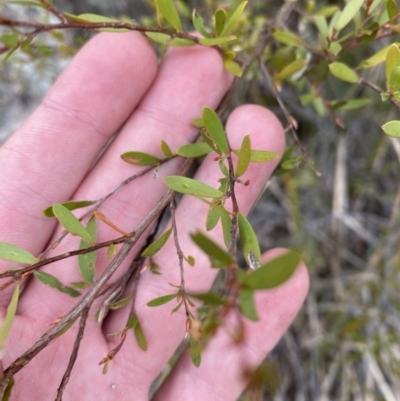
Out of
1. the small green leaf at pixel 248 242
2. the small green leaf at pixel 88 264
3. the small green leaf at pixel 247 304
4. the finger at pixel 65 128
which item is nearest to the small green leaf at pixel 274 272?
the small green leaf at pixel 247 304

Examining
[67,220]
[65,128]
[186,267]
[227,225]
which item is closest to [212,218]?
[227,225]

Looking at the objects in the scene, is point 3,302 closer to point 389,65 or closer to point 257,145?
point 257,145

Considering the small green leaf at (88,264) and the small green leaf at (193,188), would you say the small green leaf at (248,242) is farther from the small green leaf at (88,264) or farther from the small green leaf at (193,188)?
the small green leaf at (88,264)

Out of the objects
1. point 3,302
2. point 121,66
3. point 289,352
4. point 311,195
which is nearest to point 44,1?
point 121,66

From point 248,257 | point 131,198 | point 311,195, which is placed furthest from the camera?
point 311,195

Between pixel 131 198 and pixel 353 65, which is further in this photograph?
pixel 353 65

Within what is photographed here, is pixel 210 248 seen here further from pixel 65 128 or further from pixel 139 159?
pixel 65 128
